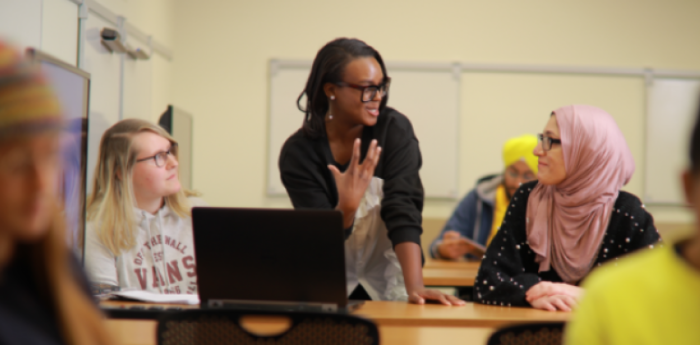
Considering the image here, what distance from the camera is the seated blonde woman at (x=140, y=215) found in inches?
79.4

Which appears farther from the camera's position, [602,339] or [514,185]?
[514,185]

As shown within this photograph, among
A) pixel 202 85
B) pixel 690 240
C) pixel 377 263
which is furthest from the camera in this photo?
pixel 202 85

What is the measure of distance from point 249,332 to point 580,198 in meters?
1.22

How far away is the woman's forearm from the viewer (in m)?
1.82

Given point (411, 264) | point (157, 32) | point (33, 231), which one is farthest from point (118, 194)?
point (157, 32)

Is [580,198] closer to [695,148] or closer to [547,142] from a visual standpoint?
[547,142]

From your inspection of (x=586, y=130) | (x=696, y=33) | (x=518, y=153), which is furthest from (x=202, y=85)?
(x=696, y=33)

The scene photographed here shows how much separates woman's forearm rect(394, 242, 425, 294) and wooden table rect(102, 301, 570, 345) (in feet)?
0.30

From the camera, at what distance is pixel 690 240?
1.93 ft

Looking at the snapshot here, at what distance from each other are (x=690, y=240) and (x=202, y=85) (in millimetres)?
4457

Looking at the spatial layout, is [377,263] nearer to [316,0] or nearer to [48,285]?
[48,285]

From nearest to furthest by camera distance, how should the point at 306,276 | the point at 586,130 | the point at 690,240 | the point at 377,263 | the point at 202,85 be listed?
1. the point at 690,240
2. the point at 306,276
3. the point at 586,130
4. the point at 377,263
5. the point at 202,85

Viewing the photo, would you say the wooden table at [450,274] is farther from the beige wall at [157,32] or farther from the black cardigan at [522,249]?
the beige wall at [157,32]

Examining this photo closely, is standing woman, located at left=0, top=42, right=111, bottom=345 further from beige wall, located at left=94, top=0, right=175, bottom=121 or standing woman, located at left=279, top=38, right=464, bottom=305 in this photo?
beige wall, located at left=94, top=0, right=175, bottom=121
